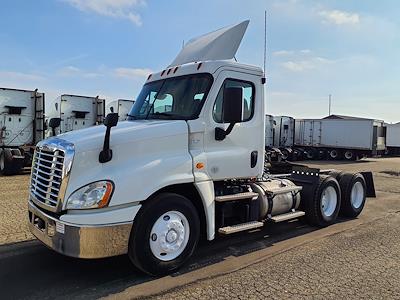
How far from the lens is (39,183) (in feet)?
16.2

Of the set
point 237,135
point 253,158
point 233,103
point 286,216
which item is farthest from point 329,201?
point 233,103

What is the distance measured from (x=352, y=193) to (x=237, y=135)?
4.20 m

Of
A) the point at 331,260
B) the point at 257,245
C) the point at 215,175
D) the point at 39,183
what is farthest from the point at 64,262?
the point at 331,260

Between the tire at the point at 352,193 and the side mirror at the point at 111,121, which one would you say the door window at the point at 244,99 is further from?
the tire at the point at 352,193

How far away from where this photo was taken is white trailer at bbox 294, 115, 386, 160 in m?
32.0

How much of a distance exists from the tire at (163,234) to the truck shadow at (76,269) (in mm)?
202

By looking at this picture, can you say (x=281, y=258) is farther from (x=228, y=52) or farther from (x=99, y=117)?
(x=99, y=117)

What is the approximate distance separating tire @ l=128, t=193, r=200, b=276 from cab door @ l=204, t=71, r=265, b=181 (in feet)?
2.57

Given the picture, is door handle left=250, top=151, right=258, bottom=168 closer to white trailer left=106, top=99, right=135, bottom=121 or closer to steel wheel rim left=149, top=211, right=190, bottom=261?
steel wheel rim left=149, top=211, right=190, bottom=261

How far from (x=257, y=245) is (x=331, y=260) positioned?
1185 millimetres

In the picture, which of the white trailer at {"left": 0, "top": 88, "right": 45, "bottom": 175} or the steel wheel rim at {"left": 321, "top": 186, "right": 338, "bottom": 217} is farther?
the white trailer at {"left": 0, "top": 88, "right": 45, "bottom": 175}

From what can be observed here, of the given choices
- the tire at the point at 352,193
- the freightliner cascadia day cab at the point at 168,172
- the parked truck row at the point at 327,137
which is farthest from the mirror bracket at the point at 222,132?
the parked truck row at the point at 327,137

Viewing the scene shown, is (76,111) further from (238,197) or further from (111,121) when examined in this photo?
(111,121)

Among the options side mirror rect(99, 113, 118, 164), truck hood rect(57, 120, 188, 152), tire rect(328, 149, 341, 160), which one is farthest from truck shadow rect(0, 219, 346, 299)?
tire rect(328, 149, 341, 160)
